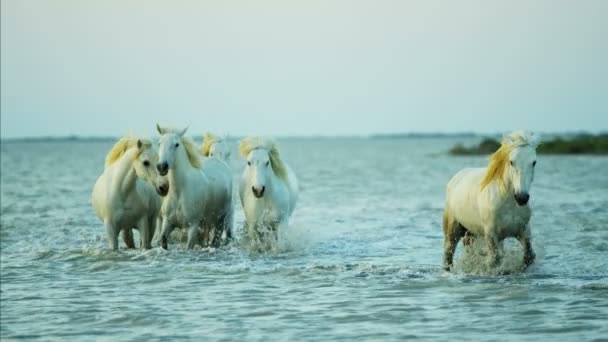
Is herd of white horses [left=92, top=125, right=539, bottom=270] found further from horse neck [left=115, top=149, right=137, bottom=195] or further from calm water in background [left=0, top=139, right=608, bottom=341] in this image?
calm water in background [left=0, top=139, right=608, bottom=341]

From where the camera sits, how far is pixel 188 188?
12.9 m

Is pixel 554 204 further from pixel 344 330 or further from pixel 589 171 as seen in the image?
pixel 589 171

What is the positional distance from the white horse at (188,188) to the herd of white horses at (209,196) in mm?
12

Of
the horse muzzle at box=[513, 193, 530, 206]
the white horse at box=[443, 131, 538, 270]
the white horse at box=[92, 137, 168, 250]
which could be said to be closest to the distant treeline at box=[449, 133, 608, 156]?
the white horse at box=[92, 137, 168, 250]

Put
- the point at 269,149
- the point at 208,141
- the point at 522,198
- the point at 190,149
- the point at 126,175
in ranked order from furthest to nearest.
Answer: the point at 208,141 < the point at 269,149 < the point at 190,149 < the point at 126,175 < the point at 522,198

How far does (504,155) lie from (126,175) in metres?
4.67

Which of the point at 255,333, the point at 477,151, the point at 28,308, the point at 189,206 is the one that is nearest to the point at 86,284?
the point at 28,308

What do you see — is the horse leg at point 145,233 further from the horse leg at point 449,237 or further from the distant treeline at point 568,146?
the distant treeline at point 568,146

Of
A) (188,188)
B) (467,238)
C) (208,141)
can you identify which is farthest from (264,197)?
(208,141)

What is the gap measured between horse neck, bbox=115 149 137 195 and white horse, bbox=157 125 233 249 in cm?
45

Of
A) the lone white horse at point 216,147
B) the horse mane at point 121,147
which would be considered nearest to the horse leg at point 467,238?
the horse mane at point 121,147

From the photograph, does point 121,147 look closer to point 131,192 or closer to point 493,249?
point 131,192

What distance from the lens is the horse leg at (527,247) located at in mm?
10625

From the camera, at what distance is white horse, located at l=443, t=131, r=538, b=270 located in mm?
10047
